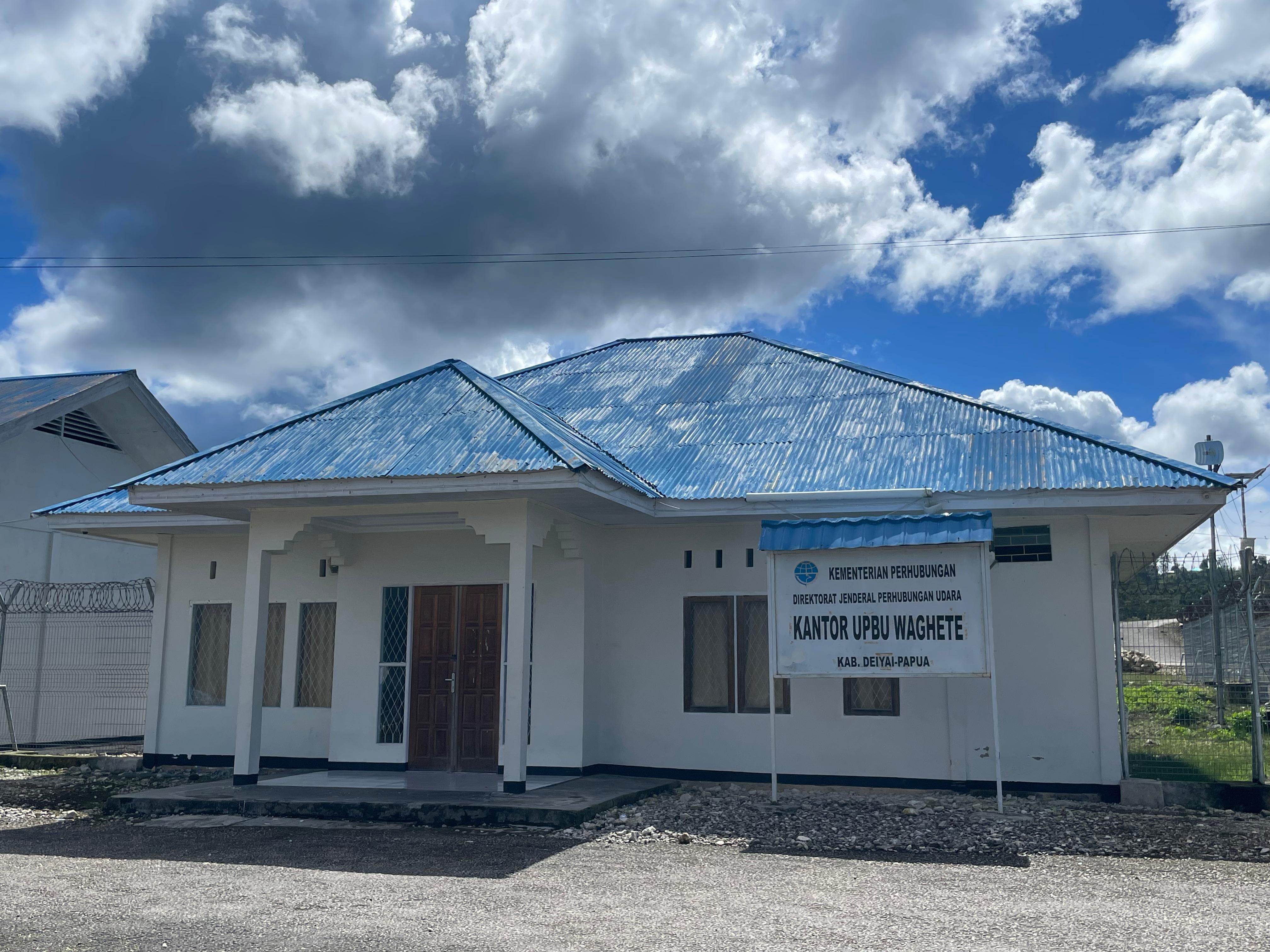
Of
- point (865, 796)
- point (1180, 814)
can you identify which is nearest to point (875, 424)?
point (865, 796)

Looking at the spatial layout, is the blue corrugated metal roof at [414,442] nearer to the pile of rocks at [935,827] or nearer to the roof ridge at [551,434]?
the roof ridge at [551,434]

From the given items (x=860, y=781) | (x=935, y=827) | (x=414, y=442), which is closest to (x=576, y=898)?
(x=935, y=827)

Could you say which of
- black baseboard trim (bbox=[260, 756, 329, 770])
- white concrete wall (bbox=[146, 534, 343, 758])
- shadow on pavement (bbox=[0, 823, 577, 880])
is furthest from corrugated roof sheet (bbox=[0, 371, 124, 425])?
shadow on pavement (bbox=[0, 823, 577, 880])

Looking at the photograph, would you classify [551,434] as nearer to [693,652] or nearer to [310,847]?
[693,652]

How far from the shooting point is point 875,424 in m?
13.1

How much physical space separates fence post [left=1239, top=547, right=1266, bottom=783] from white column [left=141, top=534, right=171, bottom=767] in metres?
12.9

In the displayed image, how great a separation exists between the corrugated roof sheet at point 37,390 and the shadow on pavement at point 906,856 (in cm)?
1479

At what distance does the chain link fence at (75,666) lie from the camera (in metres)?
17.2

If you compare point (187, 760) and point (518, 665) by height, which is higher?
point (518, 665)

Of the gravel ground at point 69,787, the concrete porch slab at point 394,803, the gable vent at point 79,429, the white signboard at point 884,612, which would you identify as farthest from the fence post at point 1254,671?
the gable vent at point 79,429

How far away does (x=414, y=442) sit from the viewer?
1062cm

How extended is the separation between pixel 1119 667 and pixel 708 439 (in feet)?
17.5

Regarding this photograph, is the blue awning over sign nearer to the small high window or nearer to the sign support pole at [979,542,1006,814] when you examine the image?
the sign support pole at [979,542,1006,814]

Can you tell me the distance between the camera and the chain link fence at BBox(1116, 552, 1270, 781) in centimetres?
1052
